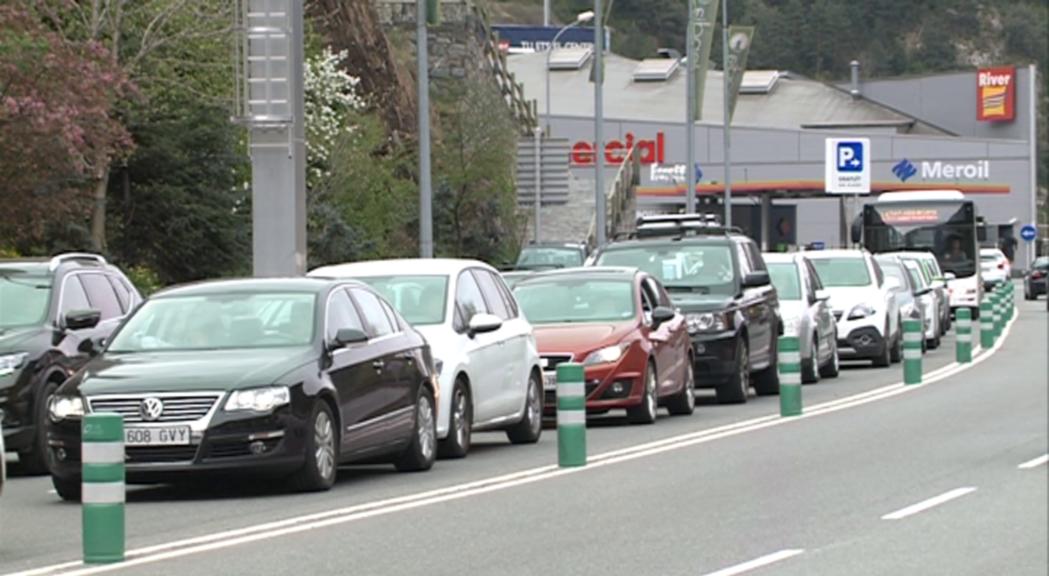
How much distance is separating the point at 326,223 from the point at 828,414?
22985mm

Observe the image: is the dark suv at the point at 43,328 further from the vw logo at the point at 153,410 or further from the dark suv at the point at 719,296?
the dark suv at the point at 719,296

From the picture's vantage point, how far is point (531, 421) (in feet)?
65.1

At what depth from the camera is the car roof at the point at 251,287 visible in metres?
16.0

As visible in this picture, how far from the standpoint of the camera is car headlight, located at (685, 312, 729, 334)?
25.2 meters

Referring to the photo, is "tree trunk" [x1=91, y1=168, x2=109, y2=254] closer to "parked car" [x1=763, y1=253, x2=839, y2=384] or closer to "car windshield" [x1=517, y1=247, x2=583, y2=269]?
"car windshield" [x1=517, y1=247, x2=583, y2=269]

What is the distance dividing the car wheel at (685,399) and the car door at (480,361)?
4.75 meters

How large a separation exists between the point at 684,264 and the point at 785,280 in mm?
4752

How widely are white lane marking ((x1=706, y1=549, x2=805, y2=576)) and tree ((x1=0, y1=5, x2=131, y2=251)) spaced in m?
17.8

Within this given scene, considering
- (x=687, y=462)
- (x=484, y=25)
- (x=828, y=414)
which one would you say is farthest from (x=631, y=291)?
(x=484, y=25)

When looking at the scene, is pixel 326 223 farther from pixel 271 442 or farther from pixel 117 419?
pixel 117 419

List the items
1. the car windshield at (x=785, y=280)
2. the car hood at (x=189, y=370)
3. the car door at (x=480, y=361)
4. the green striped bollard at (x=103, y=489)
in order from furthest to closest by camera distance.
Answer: the car windshield at (x=785, y=280) → the car door at (x=480, y=361) → the car hood at (x=189, y=370) → the green striped bollard at (x=103, y=489)

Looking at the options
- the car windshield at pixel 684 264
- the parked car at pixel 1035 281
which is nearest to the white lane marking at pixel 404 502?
the car windshield at pixel 684 264

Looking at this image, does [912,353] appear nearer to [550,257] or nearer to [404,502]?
[404,502]

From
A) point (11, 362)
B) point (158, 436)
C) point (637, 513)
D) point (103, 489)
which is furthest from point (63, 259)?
point (103, 489)
